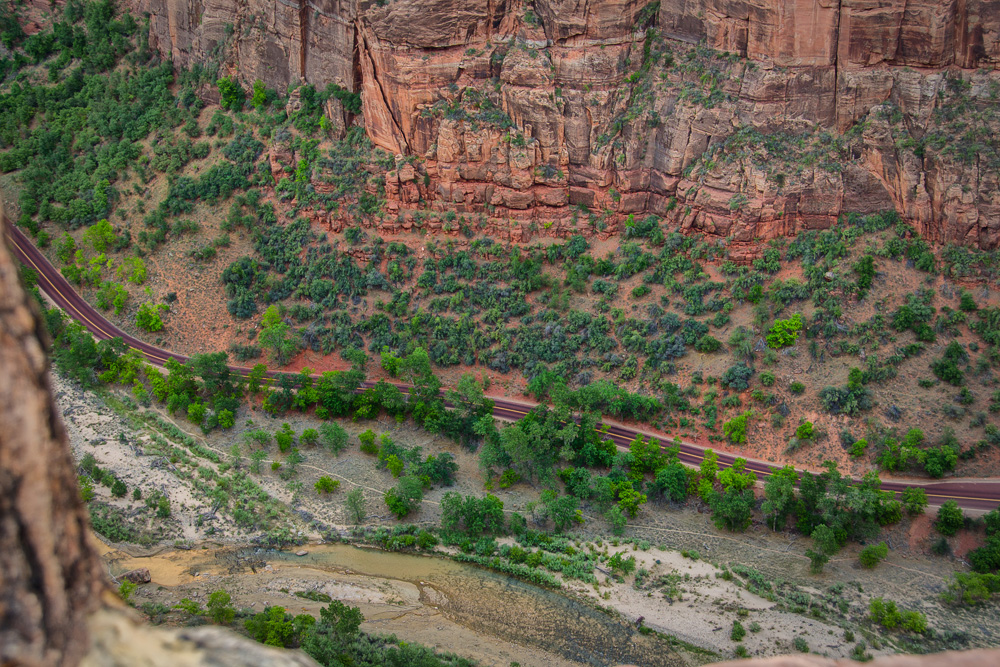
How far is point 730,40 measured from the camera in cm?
6288

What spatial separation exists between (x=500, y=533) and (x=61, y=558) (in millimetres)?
43689

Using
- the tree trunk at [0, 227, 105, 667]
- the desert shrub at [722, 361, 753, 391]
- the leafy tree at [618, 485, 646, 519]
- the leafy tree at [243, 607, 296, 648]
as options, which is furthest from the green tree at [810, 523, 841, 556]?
the tree trunk at [0, 227, 105, 667]

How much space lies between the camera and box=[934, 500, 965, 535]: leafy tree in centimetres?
4875

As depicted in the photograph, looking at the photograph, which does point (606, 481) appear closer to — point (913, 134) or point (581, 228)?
point (581, 228)

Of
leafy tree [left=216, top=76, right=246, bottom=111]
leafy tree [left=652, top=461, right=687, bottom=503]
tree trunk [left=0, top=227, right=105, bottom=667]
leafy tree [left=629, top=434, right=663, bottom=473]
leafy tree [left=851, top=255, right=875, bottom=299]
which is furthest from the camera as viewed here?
leafy tree [left=216, top=76, right=246, bottom=111]

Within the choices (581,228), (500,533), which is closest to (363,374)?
(500,533)

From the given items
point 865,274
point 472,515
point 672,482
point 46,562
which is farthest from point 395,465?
point 46,562

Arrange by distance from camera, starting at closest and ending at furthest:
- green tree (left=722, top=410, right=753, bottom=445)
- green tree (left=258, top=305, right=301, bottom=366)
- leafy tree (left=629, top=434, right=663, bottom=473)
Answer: leafy tree (left=629, top=434, right=663, bottom=473) < green tree (left=722, top=410, right=753, bottom=445) < green tree (left=258, top=305, right=301, bottom=366)

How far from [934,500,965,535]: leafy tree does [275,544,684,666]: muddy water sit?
19.3 m

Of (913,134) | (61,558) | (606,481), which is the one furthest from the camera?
(913,134)

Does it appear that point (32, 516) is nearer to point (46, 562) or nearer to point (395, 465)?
point (46, 562)

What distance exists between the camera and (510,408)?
204 ft

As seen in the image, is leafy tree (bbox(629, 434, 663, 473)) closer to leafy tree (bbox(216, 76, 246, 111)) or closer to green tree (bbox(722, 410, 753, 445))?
green tree (bbox(722, 410, 753, 445))

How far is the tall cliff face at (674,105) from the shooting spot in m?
57.6
